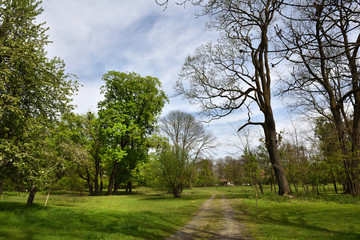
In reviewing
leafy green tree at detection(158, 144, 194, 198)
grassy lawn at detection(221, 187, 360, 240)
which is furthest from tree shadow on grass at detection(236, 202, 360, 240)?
leafy green tree at detection(158, 144, 194, 198)

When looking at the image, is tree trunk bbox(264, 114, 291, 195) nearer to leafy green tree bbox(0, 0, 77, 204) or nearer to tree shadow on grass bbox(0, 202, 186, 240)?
tree shadow on grass bbox(0, 202, 186, 240)

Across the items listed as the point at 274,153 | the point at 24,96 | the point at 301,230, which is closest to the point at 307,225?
the point at 301,230

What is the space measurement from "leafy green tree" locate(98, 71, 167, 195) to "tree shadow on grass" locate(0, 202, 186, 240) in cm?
1536

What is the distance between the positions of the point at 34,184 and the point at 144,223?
6.02m

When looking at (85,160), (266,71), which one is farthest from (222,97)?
(85,160)

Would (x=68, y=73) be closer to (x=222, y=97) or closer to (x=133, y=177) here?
(x=222, y=97)

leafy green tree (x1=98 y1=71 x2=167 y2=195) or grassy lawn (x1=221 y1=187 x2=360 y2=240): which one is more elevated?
leafy green tree (x1=98 y1=71 x2=167 y2=195)

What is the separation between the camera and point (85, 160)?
14812mm

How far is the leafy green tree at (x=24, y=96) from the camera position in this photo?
9.92m

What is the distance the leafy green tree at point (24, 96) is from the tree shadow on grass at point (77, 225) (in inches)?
69.4

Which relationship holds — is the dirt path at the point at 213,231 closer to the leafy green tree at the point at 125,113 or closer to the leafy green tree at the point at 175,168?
the leafy green tree at the point at 175,168

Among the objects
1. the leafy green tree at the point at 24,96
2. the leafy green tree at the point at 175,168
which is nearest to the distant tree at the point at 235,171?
the leafy green tree at the point at 175,168

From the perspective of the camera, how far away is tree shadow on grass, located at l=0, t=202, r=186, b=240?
737 cm

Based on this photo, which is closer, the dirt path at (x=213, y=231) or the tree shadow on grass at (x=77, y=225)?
the tree shadow on grass at (x=77, y=225)
